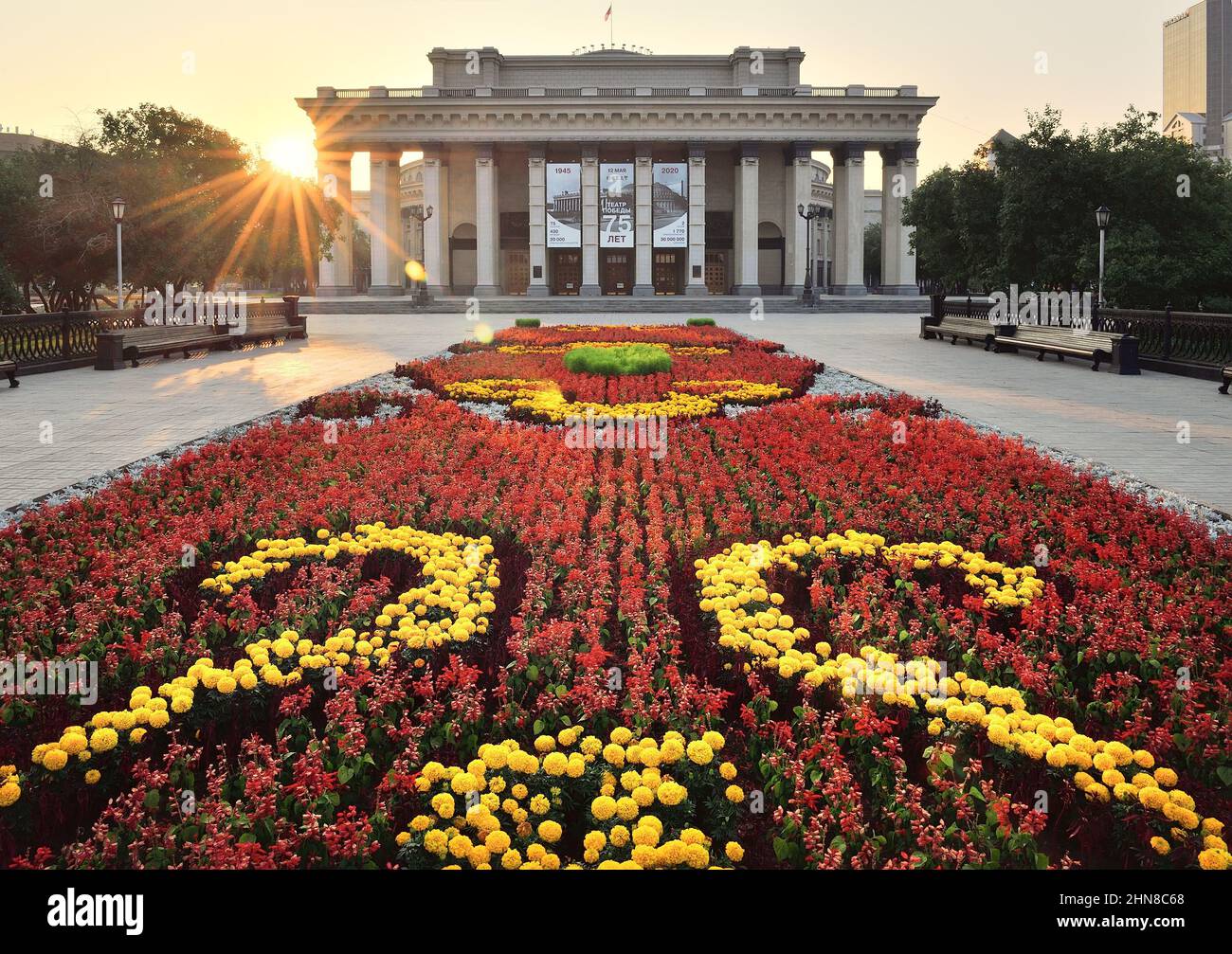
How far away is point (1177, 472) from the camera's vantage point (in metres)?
8.50

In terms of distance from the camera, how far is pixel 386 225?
58.8 meters

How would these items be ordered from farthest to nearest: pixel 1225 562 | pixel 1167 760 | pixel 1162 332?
pixel 1162 332, pixel 1225 562, pixel 1167 760

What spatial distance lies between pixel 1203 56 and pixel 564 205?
506ft

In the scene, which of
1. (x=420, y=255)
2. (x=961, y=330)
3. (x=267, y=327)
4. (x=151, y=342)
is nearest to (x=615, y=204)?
(x=420, y=255)

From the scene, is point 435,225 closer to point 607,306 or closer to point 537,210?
point 537,210

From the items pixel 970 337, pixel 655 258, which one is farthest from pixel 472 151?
pixel 970 337

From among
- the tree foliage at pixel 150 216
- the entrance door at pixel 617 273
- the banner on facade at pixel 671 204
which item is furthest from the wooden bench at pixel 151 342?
the entrance door at pixel 617 273

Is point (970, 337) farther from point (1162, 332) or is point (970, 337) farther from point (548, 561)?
point (548, 561)

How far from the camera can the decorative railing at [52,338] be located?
16.9 meters

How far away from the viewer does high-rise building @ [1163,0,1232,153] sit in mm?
160500

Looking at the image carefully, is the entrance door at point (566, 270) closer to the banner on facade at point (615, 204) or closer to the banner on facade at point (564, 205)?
the banner on facade at point (564, 205)

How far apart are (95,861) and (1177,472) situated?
Answer: 338 inches

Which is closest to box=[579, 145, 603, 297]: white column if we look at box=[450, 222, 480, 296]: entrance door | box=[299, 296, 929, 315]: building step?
box=[450, 222, 480, 296]: entrance door

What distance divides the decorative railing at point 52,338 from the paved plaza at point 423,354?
0.51 m
